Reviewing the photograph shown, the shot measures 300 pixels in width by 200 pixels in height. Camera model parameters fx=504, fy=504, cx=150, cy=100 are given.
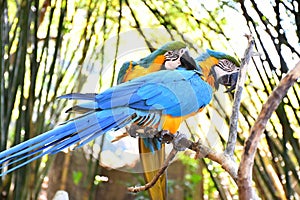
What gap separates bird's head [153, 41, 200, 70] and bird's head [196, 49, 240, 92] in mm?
15

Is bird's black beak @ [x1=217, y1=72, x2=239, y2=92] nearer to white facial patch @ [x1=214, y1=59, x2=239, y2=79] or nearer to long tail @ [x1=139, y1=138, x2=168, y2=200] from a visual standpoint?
white facial patch @ [x1=214, y1=59, x2=239, y2=79]

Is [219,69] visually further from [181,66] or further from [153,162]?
[153,162]

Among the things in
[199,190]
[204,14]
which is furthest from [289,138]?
[199,190]

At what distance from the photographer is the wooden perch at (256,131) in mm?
543

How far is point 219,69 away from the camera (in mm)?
680

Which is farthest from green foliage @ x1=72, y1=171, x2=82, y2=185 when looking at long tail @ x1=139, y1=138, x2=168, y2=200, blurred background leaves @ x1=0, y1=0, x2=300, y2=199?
long tail @ x1=139, y1=138, x2=168, y2=200

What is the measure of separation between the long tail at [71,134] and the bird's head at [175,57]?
0.10 metres

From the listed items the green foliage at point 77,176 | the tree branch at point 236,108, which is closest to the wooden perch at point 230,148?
the tree branch at point 236,108

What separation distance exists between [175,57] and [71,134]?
18cm

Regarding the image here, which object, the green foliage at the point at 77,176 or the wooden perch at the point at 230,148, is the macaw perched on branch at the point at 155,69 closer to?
the wooden perch at the point at 230,148

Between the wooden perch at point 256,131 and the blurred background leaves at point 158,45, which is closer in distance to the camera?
the wooden perch at point 256,131

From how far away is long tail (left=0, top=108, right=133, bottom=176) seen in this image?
0.59m

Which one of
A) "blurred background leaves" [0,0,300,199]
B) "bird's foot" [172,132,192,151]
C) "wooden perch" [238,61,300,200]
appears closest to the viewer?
"wooden perch" [238,61,300,200]

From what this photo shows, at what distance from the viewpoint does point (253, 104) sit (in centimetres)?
92
